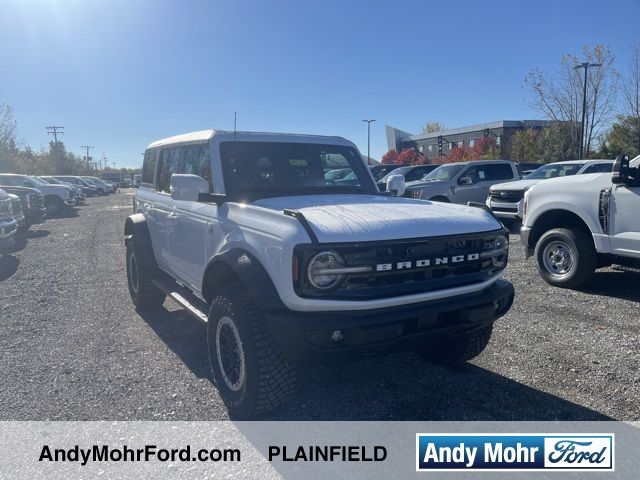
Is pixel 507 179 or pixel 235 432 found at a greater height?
pixel 507 179

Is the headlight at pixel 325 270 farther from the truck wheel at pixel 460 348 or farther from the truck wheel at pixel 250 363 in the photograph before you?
the truck wheel at pixel 460 348

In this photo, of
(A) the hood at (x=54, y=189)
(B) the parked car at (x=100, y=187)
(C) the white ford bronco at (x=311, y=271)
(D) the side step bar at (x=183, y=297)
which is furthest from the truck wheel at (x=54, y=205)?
(B) the parked car at (x=100, y=187)

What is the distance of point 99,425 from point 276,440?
1210 mm

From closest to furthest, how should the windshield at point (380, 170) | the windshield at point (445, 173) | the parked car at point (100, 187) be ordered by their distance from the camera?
1. the windshield at point (445, 173)
2. the windshield at point (380, 170)
3. the parked car at point (100, 187)

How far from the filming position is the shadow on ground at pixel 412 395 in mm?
3467

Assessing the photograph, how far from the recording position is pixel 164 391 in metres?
3.86

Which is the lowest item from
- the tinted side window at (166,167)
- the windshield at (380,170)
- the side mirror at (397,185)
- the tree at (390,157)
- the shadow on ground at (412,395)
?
the shadow on ground at (412,395)

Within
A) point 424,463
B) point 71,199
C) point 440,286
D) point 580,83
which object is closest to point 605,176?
point 440,286

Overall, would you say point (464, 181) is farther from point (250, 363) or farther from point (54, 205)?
point (54, 205)

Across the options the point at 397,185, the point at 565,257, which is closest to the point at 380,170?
the point at 565,257

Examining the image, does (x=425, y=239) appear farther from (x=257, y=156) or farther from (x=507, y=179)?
(x=507, y=179)

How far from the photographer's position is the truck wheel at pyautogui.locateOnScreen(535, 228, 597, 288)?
6.43m

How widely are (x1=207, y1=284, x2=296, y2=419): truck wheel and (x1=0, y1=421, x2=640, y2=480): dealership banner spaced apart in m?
0.19

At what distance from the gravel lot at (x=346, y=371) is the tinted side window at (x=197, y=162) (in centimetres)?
164
